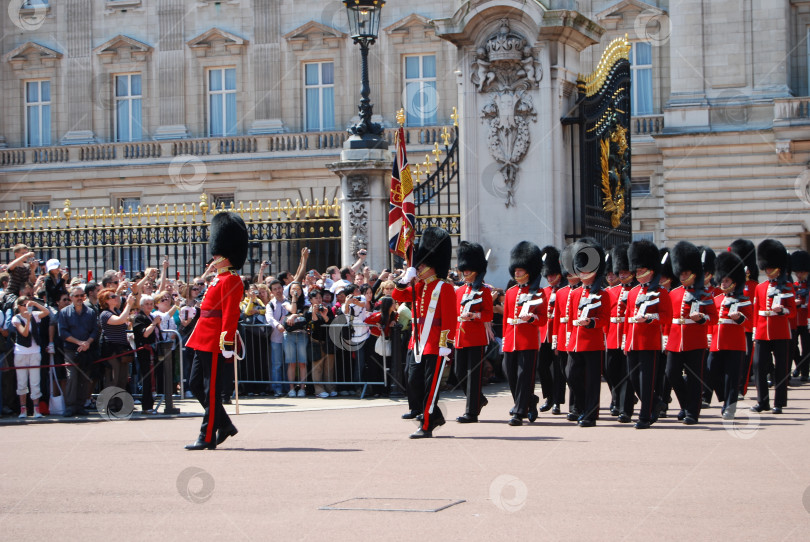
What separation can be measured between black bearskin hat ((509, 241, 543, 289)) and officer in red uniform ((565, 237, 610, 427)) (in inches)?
12.4

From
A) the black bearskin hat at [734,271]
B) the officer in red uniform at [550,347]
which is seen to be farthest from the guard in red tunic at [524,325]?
the black bearskin hat at [734,271]

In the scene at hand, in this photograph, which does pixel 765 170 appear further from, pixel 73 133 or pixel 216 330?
pixel 216 330

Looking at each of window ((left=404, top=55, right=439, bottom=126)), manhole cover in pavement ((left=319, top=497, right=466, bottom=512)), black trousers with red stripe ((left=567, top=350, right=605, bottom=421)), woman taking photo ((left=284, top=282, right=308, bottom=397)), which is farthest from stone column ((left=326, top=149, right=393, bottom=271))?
window ((left=404, top=55, right=439, bottom=126))

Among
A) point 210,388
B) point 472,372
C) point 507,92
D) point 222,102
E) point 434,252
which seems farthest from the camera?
point 222,102

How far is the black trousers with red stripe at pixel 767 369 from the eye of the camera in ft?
39.8

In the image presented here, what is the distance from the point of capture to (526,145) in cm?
1462

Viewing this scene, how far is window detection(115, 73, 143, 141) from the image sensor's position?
36.8 meters

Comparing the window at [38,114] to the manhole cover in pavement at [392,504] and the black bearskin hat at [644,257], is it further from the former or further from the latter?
the manhole cover in pavement at [392,504]

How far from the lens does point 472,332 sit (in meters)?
11.3

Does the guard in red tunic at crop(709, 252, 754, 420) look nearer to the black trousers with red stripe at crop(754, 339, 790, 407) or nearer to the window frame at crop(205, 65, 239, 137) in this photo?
the black trousers with red stripe at crop(754, 339, 790, 407)

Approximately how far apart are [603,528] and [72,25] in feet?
109

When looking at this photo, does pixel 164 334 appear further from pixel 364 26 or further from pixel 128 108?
pixel 128 108

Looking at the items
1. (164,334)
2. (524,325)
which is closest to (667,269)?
(524,325)

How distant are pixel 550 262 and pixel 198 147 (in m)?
24.0
